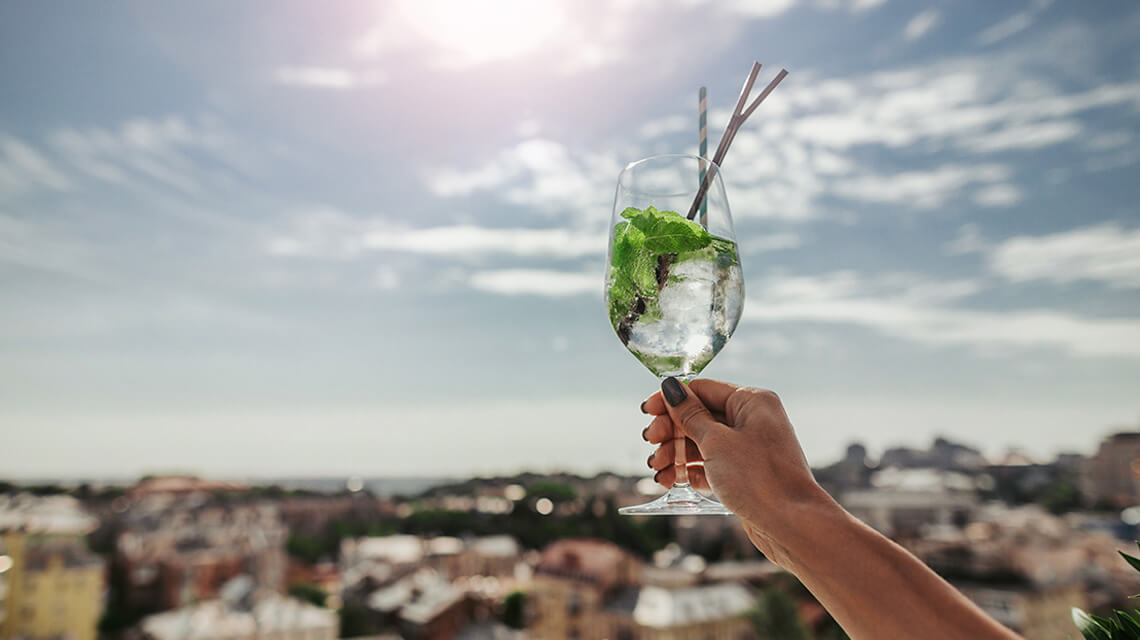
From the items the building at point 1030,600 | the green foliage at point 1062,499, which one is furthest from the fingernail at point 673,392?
the green foliage at point 1062,499

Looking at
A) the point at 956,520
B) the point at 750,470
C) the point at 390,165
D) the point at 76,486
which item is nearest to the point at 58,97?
the point at 390,165

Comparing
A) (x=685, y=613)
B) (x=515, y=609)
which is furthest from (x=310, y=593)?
(x=685, y=613)

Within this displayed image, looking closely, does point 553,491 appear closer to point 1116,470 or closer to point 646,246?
Answer: point 1116,470

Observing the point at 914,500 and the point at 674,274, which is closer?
the point at 674,274

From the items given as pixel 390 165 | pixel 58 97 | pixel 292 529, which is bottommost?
pixel 292 529

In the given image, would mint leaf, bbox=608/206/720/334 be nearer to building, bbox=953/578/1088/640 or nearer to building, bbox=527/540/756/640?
building, bbox=527/540/756/640

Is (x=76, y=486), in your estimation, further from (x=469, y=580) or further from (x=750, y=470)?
(x=750, y=470)

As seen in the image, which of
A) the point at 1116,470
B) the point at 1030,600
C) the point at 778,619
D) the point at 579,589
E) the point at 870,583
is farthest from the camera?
the point at 1116,470
